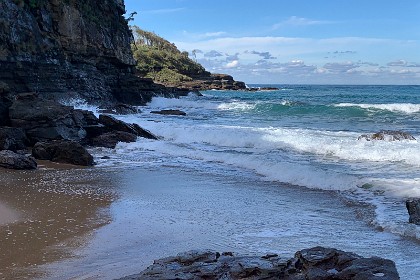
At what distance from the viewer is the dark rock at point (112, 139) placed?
15250 millimetres

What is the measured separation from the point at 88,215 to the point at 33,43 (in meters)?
20.9

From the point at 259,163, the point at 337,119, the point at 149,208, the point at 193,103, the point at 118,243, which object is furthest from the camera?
the point at 193,103

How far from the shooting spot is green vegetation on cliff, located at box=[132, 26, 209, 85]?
72500mm

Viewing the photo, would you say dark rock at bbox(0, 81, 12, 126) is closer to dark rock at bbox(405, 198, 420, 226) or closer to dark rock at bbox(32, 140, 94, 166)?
dark rock at bbox(32, 140, 94, 166)

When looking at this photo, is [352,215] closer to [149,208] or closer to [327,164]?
[149,208]

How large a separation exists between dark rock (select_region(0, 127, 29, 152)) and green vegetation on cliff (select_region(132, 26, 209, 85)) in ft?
156

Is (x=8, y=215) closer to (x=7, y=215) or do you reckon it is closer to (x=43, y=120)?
(x=7, y=215)

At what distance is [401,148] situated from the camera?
12836 mm

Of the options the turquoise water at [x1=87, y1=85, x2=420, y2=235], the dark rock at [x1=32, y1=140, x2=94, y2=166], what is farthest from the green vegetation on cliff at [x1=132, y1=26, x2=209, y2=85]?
the dark rock at [x1=32, y1=140, x2=94, y2=166]

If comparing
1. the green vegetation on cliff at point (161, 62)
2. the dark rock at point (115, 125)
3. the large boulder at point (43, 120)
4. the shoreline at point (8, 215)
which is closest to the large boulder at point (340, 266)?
the shoreline at point (8, 215)

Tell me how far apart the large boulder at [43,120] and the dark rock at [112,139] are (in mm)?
591

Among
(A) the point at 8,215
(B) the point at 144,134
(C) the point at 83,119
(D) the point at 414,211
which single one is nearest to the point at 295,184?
(D) the point at 414,211

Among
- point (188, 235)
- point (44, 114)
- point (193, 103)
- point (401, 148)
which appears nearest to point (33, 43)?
point (44, 114)

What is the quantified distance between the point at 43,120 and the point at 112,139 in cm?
228
